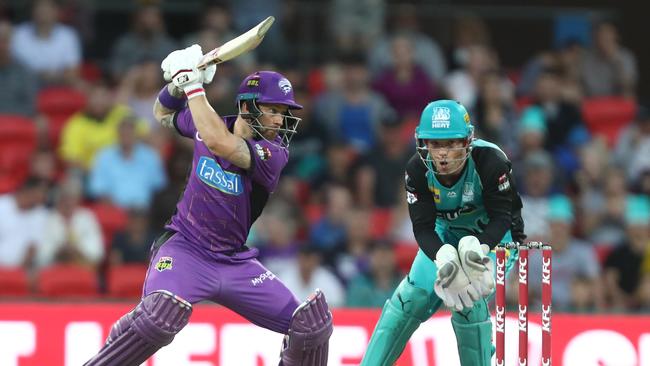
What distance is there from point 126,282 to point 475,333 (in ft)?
15.5

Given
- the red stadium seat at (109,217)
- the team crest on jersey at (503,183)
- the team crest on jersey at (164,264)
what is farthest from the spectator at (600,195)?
Result: the team crest on jersey at (164,264)

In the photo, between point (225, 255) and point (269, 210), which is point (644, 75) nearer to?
point (269, 210)

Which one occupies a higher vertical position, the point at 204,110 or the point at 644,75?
the point at 644,75

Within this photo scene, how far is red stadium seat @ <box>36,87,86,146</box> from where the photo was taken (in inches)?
512

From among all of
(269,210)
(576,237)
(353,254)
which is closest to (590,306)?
(576,237)

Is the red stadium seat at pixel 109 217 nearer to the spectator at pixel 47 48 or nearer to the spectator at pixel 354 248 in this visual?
the spectator at pixel 47 48

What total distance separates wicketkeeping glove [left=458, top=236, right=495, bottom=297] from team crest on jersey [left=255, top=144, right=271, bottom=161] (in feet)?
3.60

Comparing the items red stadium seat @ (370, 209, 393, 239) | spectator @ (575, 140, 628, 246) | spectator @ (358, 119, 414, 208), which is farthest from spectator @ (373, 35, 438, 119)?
spectator @ (575, 140, 628, 246)

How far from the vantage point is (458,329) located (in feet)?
23.4

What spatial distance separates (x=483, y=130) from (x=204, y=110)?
6.46 m

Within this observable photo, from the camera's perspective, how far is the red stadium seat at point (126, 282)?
437 inches

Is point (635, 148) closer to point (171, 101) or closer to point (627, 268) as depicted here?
point (627, 268)

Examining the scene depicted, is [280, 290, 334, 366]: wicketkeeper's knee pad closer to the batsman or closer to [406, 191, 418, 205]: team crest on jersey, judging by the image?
the batsman

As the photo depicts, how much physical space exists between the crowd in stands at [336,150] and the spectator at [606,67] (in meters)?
0.02
